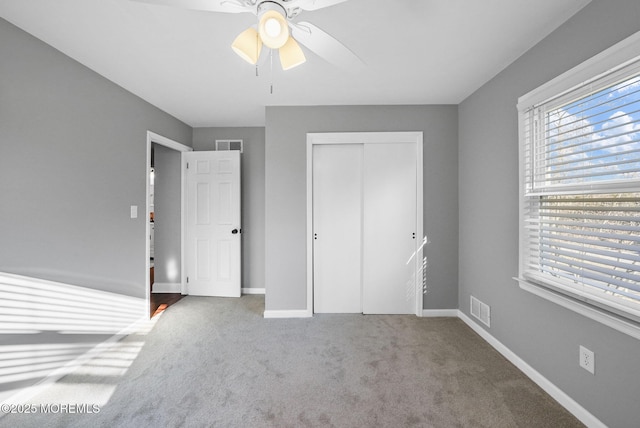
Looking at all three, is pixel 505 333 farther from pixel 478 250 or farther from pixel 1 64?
pixel 1 64

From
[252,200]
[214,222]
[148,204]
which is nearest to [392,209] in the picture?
[252,200]

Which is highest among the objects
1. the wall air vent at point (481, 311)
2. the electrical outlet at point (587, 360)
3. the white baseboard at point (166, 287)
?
the electrical outlet at point (587, 360)

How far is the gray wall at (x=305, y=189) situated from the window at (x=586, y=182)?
1021mm

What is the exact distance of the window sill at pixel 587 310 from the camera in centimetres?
131

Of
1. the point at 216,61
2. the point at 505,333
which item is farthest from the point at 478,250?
the point at 216,61

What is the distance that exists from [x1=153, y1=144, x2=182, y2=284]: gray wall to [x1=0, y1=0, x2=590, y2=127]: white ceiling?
1.18m

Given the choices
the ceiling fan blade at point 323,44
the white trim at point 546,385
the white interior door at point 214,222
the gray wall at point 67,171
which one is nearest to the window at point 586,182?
the white trim at point 546,385

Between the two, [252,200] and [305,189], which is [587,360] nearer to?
[305,189]

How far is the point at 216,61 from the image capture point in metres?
2.15

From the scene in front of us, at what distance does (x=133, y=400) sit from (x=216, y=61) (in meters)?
2.50

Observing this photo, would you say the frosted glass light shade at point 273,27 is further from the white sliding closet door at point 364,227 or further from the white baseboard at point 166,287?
the white baseboard at point 166,287

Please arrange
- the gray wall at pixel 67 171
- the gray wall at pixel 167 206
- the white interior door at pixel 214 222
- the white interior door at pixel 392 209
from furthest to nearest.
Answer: the gray wall at pixel 167 206
the white interior door at pixel 214 222
the white interior door at pixel 392 209
the gray wall at pixel 67 171

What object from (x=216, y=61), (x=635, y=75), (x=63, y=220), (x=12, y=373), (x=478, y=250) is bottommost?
(x=12, y=373)

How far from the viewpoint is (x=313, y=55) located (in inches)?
81.9
